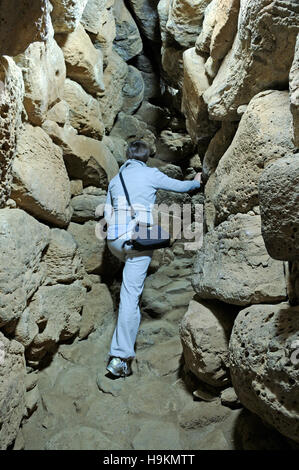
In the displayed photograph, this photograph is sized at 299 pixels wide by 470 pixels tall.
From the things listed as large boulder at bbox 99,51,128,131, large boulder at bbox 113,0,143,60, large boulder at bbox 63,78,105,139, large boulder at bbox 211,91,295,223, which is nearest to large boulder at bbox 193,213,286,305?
large boulder at bbox 211,91,295,223

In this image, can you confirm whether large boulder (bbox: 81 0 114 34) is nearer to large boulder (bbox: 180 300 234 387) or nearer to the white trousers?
the white trousers

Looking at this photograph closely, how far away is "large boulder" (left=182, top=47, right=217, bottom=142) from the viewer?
9.21 ft

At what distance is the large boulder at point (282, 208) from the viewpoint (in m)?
1.19

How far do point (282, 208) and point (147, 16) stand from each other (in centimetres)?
542

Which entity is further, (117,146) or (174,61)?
(117,146)

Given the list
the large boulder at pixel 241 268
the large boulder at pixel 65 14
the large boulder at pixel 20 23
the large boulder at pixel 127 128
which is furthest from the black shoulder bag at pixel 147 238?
the large boulder at pixel 127 128

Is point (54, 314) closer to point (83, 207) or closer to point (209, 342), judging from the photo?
point (83, 207)

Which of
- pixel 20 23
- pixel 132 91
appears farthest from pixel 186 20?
pixel 20 23

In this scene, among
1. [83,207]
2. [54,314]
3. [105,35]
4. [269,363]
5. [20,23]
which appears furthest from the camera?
[105,35]

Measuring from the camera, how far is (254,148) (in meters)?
1.88

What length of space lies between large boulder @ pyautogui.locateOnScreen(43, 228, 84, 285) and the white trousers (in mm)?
332
